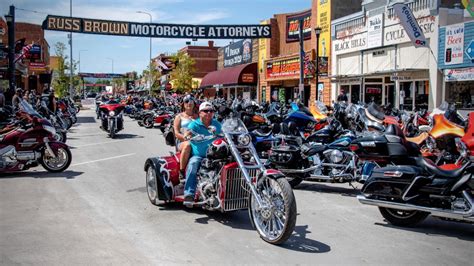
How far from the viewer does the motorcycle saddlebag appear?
19.9 ft

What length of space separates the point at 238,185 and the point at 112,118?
13.5 m

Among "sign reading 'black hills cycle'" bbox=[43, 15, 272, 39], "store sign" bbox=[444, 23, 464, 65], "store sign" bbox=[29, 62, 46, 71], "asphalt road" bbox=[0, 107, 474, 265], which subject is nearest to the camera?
"asphalt road" bbox=[0, 107, 474, 265]

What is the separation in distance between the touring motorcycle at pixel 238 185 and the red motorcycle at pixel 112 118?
472 inches

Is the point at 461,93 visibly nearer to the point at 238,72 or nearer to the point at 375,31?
the point at 375,31

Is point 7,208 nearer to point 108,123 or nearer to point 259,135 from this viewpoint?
point 259,135

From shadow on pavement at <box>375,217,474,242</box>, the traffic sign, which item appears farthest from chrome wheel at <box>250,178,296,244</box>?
the traffic sign

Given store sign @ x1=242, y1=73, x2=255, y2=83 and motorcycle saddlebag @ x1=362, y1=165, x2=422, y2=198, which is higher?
store sign @ x1=242, y1=73, x2=255, y2=83

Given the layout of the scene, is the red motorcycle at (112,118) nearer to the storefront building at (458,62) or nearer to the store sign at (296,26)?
the storefront building at (458,62)

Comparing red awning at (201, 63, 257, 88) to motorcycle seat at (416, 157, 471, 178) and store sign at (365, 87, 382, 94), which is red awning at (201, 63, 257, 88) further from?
motorcycle seat at (416, 157, 471, 178)

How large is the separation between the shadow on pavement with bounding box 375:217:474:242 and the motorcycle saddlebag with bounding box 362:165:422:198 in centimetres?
48

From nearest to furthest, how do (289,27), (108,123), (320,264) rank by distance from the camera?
(320,264), (108,123), (289,27)

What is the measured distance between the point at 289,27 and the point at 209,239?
1371 inches

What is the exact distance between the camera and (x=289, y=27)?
38.9 m

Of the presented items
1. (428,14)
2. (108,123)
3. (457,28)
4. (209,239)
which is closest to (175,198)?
(209,239)
